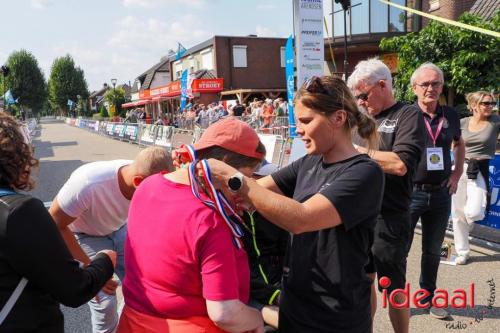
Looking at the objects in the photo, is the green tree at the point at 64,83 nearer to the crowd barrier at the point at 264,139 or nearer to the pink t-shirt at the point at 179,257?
the crowd barrier at the point at 264,139

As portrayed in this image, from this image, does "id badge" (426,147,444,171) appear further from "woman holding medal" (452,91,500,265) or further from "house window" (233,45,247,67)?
"house window" (233,45,247,67)

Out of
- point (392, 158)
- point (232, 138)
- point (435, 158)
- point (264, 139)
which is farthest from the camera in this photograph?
point (264, 139)

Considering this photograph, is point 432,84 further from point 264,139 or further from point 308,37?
point 264,139

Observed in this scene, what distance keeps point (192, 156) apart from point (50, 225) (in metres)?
0.57

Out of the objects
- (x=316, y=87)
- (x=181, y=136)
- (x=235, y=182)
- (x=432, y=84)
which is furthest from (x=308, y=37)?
(x=181, y=136)

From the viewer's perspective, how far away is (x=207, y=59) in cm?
3894

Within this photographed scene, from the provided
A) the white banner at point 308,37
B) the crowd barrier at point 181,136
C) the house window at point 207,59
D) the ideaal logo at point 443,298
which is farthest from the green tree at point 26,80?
the ideaal logo at point 443,298

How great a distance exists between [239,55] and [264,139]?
29.7 metres

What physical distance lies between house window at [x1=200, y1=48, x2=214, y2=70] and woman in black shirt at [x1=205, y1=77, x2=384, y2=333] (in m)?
36.9

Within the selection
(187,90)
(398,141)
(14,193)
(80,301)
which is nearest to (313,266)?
(80,301)

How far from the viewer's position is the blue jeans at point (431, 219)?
3.46 meters

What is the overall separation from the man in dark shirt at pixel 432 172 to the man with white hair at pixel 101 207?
6.85 feet

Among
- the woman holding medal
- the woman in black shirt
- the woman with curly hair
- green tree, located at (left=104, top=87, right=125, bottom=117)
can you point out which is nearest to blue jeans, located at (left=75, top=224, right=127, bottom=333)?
the woman with curly hair

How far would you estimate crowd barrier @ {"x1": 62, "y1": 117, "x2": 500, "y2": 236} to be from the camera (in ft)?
18.3
